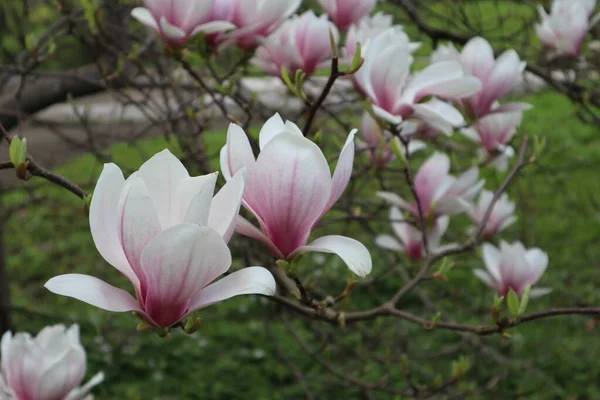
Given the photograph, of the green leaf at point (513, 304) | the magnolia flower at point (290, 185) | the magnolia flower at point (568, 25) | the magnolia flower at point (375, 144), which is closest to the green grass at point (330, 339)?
the magnolia flower at point (568, 25)

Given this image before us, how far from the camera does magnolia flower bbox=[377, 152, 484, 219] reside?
133 cm

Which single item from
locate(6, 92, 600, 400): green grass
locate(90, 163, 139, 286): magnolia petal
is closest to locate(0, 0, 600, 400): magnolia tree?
locate(90, 163, 139, 286): magnolia petal

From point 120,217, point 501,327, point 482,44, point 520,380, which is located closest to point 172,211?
point 120,217

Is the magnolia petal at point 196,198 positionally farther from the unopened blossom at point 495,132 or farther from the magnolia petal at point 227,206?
the unopened blossom at point 495,132

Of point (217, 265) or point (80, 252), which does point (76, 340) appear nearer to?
point (217, 265)

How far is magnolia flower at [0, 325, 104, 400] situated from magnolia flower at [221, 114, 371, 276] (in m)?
0.50

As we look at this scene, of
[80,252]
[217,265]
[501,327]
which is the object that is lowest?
[80,252]

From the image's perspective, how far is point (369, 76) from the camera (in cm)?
109

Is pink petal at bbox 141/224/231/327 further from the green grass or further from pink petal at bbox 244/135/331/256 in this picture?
the green grass

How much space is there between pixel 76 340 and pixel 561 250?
12.2 ft

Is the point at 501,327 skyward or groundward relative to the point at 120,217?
groundward

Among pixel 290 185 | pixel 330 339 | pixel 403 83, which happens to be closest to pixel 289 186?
pixel 290 185

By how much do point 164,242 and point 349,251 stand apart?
186 millimetres

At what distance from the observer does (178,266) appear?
0.64m
